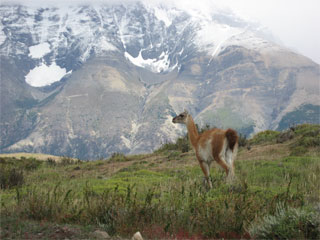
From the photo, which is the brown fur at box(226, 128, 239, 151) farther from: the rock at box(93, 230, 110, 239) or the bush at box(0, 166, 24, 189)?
the bush at box(0, 166, 24, 189)

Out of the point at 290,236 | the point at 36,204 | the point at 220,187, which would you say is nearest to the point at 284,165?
the point at 220,187

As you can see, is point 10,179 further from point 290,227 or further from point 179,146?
point 179,146

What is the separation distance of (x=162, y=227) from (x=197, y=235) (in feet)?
2.28

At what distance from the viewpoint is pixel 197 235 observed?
705cm

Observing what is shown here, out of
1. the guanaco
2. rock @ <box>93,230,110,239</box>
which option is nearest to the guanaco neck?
the guanaco

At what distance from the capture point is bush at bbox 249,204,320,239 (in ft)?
21.2

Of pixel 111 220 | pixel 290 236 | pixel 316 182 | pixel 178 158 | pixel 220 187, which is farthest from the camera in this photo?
pixel 178 158

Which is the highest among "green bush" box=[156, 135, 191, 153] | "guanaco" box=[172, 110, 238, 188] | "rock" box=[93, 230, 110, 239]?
"guanaco" box=[172, 110, 238, 188]

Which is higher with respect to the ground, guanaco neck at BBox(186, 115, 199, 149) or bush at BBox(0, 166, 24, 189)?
guanaco neck at BBox(186, 115, 199, 149)

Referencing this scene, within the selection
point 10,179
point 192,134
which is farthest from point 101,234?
→ point 10,179

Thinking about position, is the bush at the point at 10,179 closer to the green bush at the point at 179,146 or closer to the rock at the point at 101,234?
the rock at the point at 101,234

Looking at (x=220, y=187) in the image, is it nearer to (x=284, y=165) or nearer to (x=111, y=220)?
(x=111, y=220)

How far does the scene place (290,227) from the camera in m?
6.55

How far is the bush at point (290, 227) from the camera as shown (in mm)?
6457
